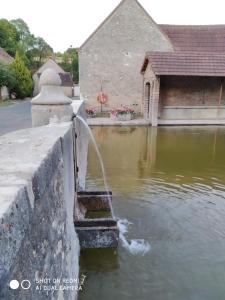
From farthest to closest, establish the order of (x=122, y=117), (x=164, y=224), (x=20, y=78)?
(x=20, y=78) → (x=122, y=117) → (x=164, y=224)

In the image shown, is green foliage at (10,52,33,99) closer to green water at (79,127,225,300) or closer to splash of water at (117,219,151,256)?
green water at (79,127,225,300)

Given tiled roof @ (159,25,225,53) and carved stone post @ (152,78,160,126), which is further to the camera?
tiled roof @ (159,25,225,53)

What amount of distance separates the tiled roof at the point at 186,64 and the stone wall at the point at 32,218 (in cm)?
1410

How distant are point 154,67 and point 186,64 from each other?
2.03 meters

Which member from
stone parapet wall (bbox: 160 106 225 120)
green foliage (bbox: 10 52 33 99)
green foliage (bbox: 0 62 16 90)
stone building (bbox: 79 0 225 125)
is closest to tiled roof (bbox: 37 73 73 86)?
green foliage (bbox: 10 52 33 99)

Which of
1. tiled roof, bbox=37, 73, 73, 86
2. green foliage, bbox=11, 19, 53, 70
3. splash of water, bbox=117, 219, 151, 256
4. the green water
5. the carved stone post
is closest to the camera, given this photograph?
the green water

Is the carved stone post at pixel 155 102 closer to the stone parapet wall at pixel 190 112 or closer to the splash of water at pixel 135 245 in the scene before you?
the stone parapet wall at pixel 190 112

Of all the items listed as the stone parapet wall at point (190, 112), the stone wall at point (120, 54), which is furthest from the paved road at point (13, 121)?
the stone parapet wall at point (190, 112)

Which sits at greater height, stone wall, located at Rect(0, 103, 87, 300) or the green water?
stone wall, located at Rect(0, 103, 87, 300)

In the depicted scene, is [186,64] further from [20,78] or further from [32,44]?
[32,44]

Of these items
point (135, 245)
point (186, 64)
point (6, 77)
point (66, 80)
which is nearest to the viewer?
point (135, 245)

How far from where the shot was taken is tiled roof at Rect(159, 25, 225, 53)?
20938 millimetres

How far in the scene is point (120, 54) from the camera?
779 inches

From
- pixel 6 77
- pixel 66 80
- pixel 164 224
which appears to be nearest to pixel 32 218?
pixel 164 224
